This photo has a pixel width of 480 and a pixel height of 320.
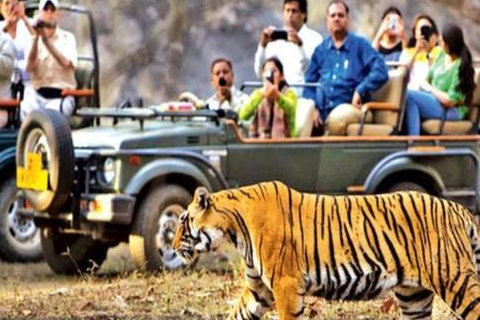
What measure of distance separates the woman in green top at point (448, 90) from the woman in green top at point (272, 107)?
110 cm

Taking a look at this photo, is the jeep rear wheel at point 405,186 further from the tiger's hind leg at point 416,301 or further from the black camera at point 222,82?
the tiger's hind leg at point 416,301

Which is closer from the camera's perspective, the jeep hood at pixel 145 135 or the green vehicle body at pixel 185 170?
the green vehicle body at pixel 185 170

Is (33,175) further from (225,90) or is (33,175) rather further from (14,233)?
(225,90)

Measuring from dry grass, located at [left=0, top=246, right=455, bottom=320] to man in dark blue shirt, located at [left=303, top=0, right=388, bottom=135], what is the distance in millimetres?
1601

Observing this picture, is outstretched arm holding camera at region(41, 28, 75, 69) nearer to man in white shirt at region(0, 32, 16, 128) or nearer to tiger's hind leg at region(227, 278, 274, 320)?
man in white shirt at region(0, 32, 16, 128)

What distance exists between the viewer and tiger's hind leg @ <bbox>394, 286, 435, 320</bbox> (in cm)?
842

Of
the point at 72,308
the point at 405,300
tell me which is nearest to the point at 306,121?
the point at 72,308

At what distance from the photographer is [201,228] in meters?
8.16

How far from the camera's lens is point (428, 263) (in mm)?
8188

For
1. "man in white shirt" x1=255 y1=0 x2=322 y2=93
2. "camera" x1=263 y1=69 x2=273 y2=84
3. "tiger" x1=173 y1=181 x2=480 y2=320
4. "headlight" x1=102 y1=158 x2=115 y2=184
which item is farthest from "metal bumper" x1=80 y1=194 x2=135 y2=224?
"tiger" x1=173 y1=181 x2=480 y2=320

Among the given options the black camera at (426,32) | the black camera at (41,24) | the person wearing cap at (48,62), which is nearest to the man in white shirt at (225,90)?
the person wearing cap at (48,62)

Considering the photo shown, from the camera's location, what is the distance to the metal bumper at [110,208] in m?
11.7

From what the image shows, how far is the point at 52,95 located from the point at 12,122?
0.39 meters

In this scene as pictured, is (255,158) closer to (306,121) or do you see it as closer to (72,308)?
(306,121)
